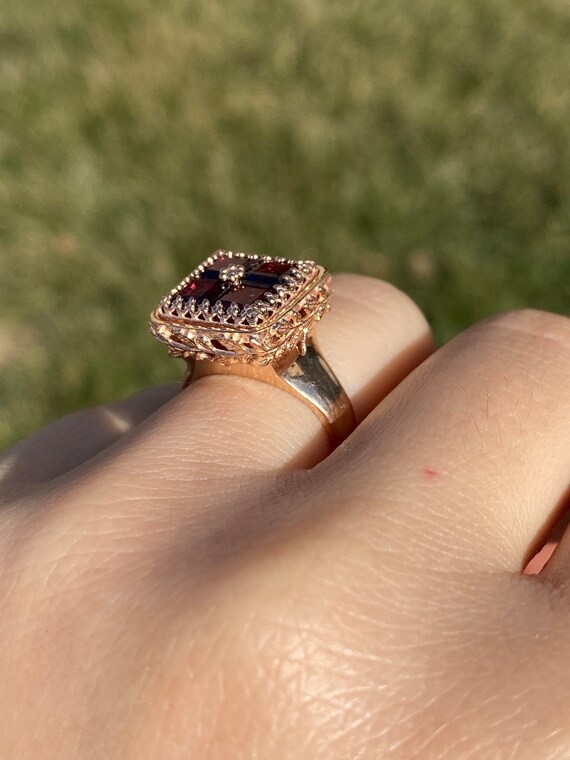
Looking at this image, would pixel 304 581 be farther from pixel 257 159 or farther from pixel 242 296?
pixel 257 159

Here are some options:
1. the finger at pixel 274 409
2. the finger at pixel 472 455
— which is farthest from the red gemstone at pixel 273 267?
the finger at pixel 472 455

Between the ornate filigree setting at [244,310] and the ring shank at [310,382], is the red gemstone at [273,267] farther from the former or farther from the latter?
the ring shank at [310,382]

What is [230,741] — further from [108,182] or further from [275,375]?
[108,182]

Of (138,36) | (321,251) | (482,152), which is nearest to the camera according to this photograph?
(321,251)

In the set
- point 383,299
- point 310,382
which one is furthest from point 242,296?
point 383,299

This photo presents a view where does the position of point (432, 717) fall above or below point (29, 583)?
above

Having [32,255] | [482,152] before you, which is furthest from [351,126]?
[32,255]

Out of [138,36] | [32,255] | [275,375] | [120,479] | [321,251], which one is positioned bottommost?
[32,255]
